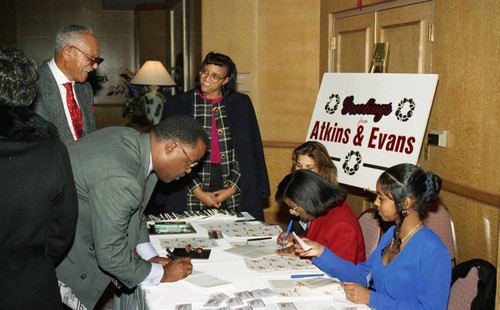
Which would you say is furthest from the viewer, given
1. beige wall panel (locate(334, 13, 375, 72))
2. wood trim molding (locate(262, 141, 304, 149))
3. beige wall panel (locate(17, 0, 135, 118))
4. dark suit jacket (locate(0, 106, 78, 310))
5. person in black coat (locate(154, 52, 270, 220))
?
wood trim molding (locate(262, 141, 304, 149))

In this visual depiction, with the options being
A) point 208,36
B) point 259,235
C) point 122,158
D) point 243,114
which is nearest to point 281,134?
point 208,36

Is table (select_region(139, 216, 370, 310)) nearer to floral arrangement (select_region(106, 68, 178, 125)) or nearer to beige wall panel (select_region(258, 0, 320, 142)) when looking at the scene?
beige wall panel (select_region(258, 0, 320, 142))

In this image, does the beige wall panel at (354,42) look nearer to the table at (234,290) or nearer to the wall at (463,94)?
the wall at (463,94)

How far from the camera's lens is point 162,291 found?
2154mm

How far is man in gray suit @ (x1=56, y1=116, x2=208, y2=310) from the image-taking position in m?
2.04

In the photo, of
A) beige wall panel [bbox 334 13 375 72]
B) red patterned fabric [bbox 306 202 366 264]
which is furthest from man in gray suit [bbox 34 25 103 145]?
beige wall panel [bbox 334 13 375 72]

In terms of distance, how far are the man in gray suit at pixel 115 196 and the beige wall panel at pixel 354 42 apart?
9.23 feet

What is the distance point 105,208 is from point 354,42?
3517 mm

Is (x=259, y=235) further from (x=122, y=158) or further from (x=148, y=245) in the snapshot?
(x=122, y=158)

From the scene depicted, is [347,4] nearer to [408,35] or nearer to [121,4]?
[408,35]

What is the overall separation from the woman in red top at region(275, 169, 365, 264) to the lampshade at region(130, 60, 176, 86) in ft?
12.3

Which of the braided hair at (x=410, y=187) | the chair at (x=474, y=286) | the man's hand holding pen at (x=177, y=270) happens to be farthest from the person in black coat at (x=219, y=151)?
the chair at (x=474, y=286)

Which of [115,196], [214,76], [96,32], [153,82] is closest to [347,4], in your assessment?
[214,76]

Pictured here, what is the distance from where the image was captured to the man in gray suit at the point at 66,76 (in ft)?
9.96
